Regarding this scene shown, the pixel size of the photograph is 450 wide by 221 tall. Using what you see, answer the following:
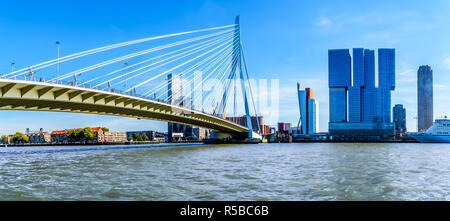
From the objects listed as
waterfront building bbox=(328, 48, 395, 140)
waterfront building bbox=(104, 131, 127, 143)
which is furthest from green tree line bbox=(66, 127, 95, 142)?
waterfront building bbox=(328, 48, 395, 140)

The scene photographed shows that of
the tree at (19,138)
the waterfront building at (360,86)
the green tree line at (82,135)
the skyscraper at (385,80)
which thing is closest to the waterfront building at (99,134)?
the green tree line at (82,135)

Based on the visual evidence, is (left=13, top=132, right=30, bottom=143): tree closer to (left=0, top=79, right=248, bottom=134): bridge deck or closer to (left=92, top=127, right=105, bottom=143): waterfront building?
(left=92, top=127, right=105, bottom=143): waterfront building

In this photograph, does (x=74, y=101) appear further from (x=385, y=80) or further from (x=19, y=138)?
(x=385, y=80)

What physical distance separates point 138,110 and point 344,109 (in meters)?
150

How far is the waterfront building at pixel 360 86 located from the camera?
17288 cm

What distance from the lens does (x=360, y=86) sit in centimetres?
17575

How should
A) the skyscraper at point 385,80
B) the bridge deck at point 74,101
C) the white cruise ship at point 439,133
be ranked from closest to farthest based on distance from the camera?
the bridge deck at point 74,101 → the white cruise ship at point 439,133 → the skyscraper at point 385,80

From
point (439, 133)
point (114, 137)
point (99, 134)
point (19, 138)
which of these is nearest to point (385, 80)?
point (439, 133)

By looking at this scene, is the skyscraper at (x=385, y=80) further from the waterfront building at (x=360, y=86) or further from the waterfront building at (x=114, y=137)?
the waterfront building at (x=114, y=137)

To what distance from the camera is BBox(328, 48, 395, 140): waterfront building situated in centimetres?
17288

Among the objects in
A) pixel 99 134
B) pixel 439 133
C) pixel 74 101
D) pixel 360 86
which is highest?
pixel 360 86

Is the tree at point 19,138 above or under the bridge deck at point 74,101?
under
